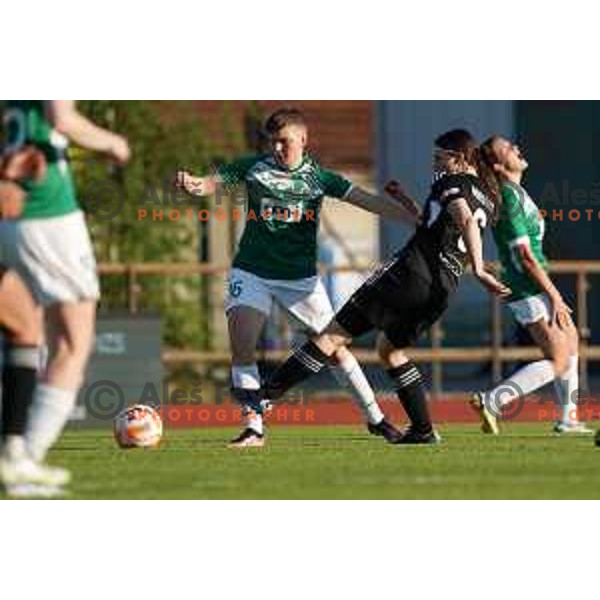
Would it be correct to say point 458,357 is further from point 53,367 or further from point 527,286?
point 53,367

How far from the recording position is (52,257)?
1239cm

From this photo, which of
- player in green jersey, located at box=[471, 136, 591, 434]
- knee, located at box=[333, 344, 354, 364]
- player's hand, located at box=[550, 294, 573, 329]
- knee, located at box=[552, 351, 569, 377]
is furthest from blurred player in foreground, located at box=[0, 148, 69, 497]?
knee, located at box=[552, 351, 569, 377]

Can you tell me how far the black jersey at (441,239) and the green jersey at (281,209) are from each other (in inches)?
27.3

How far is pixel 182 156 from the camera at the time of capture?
28938mm

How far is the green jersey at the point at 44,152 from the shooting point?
40.9 ft

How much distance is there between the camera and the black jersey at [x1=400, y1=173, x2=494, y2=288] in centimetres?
1622

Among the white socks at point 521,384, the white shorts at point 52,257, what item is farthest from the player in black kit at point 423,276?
the white shorts at point 52,257

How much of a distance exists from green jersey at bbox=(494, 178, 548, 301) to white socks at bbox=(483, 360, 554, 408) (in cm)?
52

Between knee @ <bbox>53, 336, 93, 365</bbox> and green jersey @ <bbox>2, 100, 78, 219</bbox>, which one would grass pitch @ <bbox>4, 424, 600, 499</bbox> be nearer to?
knee @ <bbox>53, 336, 93, 365</bbox>

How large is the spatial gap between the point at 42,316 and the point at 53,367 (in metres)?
1.29

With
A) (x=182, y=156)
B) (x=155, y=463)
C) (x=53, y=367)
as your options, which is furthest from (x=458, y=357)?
(x=53, y=367)

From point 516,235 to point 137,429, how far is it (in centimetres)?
290

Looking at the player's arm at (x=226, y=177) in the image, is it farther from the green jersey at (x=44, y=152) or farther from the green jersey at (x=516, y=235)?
the green jersey at (x=44, y=152)

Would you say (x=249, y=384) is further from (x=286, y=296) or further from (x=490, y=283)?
(x=490, y=283)
